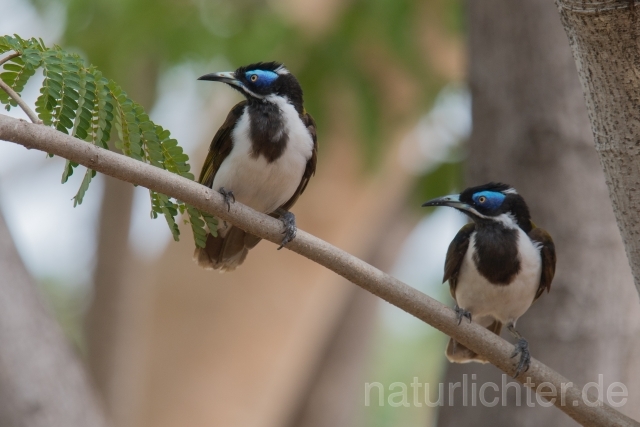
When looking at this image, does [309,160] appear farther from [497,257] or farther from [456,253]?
[497,257]

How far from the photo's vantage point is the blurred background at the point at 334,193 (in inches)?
213

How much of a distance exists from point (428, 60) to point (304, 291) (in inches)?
121

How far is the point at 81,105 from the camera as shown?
3.11 meters

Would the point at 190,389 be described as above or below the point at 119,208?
below

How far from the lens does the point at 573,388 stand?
10.7ft

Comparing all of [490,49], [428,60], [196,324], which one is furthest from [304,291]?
[490,49]

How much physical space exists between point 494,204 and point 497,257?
0.94 ft

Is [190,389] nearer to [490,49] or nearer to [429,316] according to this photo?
[490,49]

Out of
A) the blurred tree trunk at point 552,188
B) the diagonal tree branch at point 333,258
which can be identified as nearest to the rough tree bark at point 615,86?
the diagonal tree branch at point 333,258

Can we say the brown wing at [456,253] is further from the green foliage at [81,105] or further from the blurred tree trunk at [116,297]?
the blurred tree trunk at [116,297]

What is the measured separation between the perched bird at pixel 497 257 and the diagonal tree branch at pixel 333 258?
90 cm

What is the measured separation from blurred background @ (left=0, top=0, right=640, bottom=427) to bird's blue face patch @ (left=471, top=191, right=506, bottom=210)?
3.80 ft

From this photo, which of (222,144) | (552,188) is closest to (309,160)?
(222,144)

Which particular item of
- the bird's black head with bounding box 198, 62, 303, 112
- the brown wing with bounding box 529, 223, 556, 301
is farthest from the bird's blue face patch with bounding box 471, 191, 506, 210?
the bird's black head with bounding box 198, 62, 303, 112
